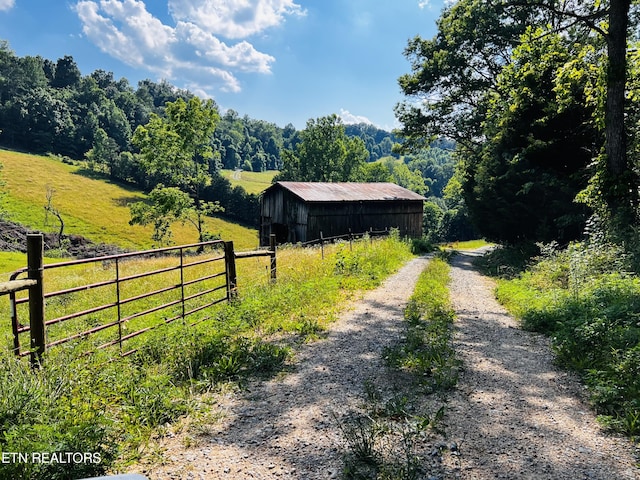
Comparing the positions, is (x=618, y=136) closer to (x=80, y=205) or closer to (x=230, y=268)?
(x=230, y=268)

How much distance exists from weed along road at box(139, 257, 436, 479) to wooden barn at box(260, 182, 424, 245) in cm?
2212

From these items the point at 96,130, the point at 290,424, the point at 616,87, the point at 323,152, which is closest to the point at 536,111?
the point at 616,87

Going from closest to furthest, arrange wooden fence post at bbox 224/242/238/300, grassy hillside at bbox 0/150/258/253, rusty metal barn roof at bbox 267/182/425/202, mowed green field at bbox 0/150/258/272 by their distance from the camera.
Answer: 1. wooden fence post at bbox 224/242/238/300
2. rusty metal barn roof at bbox 267/182/425/202
3. mowed green field at bbox 0/150/258/272
4. grassy hillside at bbox 0/150/258/253

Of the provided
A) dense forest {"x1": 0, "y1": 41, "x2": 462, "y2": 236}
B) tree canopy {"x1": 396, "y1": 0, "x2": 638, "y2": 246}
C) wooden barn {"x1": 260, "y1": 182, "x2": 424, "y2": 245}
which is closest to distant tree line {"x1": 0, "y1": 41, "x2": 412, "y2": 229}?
dense forest {"x1": 0, "y1": 41, "x2": 462, "y2": 236}

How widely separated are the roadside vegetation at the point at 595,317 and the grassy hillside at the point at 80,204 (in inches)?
1914

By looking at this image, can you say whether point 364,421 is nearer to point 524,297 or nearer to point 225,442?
point 225,442

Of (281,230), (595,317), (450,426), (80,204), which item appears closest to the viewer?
(450,426)

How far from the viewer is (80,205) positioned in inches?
2235

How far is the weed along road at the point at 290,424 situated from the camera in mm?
3520

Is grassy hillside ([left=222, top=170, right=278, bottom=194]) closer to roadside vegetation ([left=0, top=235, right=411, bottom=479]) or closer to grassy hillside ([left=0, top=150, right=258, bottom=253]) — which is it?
grassy hillside ([left=0, top=150, right=258, bottom=253])

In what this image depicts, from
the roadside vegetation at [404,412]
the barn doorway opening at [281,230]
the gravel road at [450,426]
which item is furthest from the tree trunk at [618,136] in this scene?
the barn doorway opening at [281,230]

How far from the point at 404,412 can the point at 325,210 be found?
25.9 m

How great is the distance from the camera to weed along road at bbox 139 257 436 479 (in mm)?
3520

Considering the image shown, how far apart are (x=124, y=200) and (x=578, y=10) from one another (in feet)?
213
